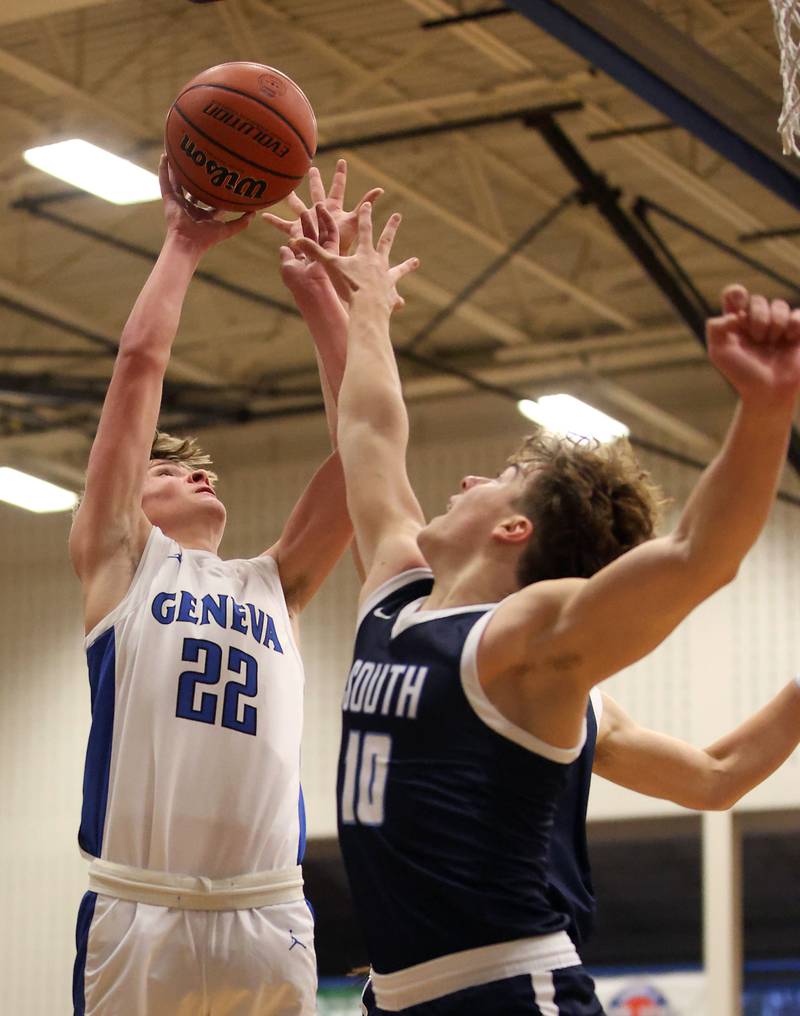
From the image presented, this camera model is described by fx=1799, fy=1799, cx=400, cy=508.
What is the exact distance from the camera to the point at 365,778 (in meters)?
3.33

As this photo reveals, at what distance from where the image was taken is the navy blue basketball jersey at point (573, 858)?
3.41 m

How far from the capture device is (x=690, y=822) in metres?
14.6

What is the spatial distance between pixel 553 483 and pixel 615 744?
2.89 ft

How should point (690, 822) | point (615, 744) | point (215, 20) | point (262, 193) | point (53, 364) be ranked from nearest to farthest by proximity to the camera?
point (615, 744) → point (262, 193) → point (215, 20) → point (690, 822) → point (53, 364)

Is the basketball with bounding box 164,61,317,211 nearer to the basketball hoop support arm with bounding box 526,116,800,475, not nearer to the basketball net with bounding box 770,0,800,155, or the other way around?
the basketball net with bounding box 770,0,800,155

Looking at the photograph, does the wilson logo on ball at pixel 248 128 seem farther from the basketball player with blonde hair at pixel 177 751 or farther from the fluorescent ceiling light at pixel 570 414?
the fluorescent ceiling light at pixel 570 414

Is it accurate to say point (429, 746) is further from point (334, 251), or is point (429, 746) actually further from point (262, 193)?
point (262, 193)

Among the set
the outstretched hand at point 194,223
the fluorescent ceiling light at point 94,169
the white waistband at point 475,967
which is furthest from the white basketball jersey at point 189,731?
the fluorescent ceiling light at point 94,169

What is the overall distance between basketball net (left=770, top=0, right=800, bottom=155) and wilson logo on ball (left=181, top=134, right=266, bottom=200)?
5.64 ft

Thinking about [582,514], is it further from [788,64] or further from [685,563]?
[788,64]

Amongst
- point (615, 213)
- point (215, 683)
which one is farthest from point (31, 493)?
point (215, 683)

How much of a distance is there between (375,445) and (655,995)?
1261 cm

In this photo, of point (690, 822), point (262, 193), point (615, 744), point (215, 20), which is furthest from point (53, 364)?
point (615, 744)

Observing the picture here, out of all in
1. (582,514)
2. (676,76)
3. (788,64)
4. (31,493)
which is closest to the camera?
(582,514)
